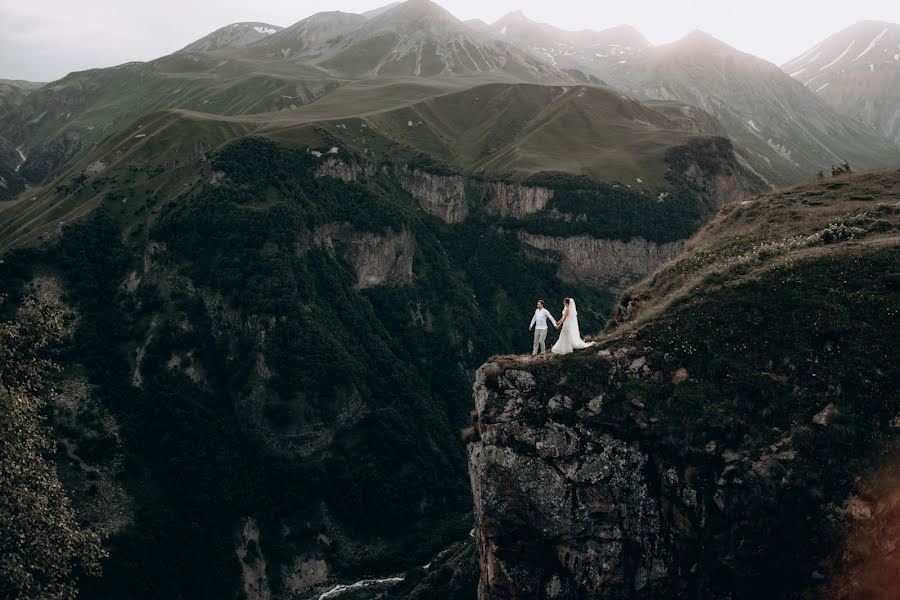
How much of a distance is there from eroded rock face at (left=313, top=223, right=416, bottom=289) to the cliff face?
128243mm

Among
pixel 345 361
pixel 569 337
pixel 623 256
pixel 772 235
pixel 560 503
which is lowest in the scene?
pixel 345 361

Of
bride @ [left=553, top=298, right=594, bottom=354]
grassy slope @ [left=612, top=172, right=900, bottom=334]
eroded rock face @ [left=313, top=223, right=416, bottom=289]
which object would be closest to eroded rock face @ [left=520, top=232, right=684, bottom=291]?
eroded rock face @ [left=313, top=223, right=416, bottom=289]

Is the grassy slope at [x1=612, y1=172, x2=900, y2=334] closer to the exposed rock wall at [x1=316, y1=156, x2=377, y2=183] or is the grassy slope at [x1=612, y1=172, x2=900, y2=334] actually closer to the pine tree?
the pine tree

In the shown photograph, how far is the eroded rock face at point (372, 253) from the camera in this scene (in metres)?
174

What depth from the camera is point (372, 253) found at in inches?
6988

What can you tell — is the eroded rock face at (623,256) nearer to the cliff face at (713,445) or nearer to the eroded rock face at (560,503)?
the cliff face at (713,445)

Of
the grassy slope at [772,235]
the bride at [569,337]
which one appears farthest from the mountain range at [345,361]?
the bride at [569,337]

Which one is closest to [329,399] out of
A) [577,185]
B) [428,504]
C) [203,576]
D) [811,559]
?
[428,504]

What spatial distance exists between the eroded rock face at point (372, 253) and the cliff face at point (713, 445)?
128243 mm

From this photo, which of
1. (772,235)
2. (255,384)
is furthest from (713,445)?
(255,384)

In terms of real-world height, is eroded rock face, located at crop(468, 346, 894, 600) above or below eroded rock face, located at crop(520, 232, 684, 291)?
above

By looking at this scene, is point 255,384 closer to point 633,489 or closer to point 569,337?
point 569,337

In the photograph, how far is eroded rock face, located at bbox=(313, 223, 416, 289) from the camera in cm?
17412

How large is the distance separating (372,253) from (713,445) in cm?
14345
